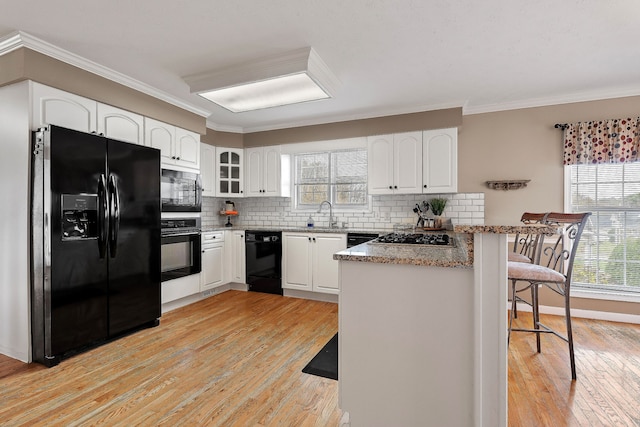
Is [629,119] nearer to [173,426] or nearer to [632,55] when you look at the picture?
[632,55]

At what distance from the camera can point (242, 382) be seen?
7.00 feet

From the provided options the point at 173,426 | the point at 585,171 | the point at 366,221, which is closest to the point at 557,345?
the point at 585,171

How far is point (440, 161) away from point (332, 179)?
5.03 feet

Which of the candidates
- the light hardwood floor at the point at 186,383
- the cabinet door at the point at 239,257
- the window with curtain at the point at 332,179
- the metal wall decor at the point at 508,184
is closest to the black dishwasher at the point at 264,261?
the cabinet door at the point at 239,257

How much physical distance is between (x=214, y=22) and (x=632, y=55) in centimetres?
338

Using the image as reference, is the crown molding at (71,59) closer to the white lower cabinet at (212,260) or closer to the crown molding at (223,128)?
the crown molding at (223,128)

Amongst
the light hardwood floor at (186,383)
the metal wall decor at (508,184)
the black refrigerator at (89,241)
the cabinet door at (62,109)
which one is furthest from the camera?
the metal wall decor at (508,184)

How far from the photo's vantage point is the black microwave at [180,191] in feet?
11.3

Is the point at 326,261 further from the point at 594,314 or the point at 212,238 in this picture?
the point at 594,314

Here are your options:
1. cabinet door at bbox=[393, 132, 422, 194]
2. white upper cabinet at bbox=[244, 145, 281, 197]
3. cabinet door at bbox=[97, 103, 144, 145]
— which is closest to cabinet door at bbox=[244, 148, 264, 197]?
white upper cabinet at bbox=[244, 145, 281, 197]

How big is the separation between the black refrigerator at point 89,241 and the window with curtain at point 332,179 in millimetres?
2219

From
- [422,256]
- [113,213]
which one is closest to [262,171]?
[113,213]

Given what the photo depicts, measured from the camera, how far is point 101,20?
2.17 m

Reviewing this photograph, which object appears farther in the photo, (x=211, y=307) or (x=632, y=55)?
(x=211, y=307)
